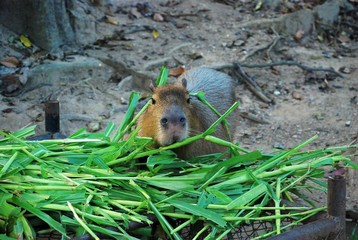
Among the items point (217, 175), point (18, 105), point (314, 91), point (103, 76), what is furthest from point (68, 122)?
point (217, 175)

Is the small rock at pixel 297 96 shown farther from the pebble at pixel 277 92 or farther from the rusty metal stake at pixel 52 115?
the rusty metal stake at pixel 52 115

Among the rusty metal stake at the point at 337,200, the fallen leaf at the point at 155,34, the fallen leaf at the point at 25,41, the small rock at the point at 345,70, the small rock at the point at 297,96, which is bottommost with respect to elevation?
the small rock at the point at 297,96

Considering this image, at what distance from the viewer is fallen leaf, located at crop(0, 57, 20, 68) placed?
5.98 metres

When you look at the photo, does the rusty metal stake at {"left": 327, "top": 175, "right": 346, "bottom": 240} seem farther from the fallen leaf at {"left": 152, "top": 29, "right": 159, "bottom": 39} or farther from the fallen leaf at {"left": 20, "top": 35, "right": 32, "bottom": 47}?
the fallen leaf at {"left": 152, "top": 29, "right": 159, "bottom": 39}

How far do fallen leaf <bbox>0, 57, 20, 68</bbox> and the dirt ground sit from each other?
5.6 inches

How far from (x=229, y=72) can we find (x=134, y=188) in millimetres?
4222

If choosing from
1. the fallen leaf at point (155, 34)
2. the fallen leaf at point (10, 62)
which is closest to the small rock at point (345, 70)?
the fallen leaf at point (155, 34)

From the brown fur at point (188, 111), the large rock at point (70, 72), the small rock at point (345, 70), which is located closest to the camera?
the brown fur at point (188, 111)

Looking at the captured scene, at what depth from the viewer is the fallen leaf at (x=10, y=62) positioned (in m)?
5.98

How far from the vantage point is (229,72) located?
6.72 m

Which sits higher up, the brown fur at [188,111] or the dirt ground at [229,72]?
the brown fur at [188,111]

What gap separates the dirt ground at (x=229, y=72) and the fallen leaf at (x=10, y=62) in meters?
0.14

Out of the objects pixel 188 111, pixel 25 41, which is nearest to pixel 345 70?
pixel 25 41

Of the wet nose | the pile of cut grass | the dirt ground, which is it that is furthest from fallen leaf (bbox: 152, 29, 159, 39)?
the pile of cut grass
